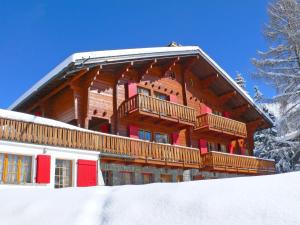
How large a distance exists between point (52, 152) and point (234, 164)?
42.8 feet

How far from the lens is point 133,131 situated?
19.0 m

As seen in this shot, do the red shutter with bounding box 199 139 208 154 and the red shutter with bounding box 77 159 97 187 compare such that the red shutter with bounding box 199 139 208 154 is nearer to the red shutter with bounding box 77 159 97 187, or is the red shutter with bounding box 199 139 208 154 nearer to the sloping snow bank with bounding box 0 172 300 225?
the red shutter with bounding box 77 159 97 187

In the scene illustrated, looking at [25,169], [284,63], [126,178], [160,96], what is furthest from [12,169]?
[284,63]

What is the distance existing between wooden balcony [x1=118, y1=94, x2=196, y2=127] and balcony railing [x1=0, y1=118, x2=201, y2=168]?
1727mm

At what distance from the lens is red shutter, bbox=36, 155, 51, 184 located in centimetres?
1327

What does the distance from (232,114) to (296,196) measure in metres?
24.7

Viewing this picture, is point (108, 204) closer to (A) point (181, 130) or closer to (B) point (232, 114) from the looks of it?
(A) point (181, 130)

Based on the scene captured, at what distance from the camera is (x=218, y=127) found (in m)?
22.9

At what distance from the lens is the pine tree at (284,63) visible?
1745 cm

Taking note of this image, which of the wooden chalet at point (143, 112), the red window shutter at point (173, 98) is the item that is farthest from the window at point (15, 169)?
the red window shutter at point (173, 98)

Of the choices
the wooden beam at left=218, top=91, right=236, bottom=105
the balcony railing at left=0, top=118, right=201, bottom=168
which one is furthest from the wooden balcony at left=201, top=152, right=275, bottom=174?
the wooden beam at left=218, top=91, right=236, bottom=105

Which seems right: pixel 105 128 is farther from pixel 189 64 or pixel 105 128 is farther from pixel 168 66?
pixel 189 64

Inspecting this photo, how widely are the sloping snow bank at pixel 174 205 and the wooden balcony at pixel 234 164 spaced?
611 inches

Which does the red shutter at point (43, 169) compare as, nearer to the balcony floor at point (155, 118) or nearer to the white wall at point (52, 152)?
the white wall at point (52, 152)
